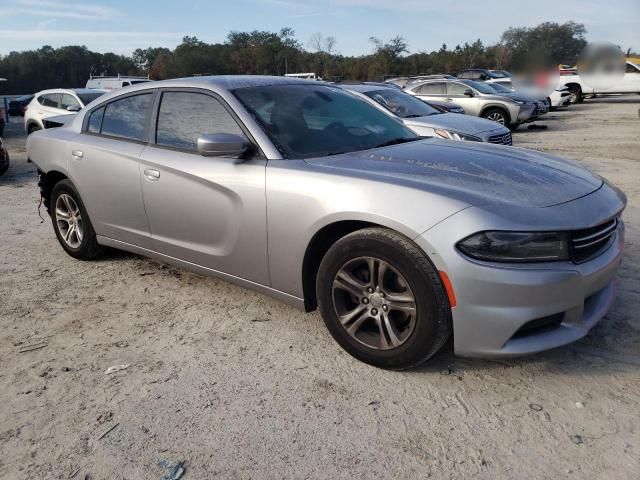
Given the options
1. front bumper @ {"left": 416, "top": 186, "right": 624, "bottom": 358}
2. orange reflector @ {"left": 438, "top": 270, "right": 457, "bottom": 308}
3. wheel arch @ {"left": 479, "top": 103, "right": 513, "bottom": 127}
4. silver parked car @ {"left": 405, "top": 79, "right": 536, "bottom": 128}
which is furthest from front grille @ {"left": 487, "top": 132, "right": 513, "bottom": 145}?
wheel arch @ {"left": 479, "top": 103, "right": 513, "bottom": 127}

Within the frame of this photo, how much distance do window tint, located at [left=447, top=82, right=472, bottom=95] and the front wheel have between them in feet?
3.16

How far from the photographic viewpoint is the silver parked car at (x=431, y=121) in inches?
317

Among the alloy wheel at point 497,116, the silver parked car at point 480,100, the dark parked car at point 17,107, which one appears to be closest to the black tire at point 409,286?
the silver parked car at point 480,100

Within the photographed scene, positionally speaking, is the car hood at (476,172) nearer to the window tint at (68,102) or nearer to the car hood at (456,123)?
the car hood at (456,123)

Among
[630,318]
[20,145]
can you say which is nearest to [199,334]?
[630,318]

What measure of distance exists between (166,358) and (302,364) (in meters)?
0.82

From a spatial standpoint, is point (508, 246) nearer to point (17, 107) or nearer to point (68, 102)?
point (68, 102)

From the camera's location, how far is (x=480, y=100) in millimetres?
14969

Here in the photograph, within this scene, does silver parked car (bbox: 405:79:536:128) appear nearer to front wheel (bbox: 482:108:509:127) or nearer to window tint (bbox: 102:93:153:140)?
front wheel (bbox: 482:108:509:127)

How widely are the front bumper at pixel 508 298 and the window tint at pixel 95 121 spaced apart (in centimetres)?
320

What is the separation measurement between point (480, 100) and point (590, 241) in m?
13.4

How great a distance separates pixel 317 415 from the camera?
2.55 metres

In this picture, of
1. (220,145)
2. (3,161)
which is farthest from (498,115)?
(220,145)

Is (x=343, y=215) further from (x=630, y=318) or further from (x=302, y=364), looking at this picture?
(x=630, y=318)
